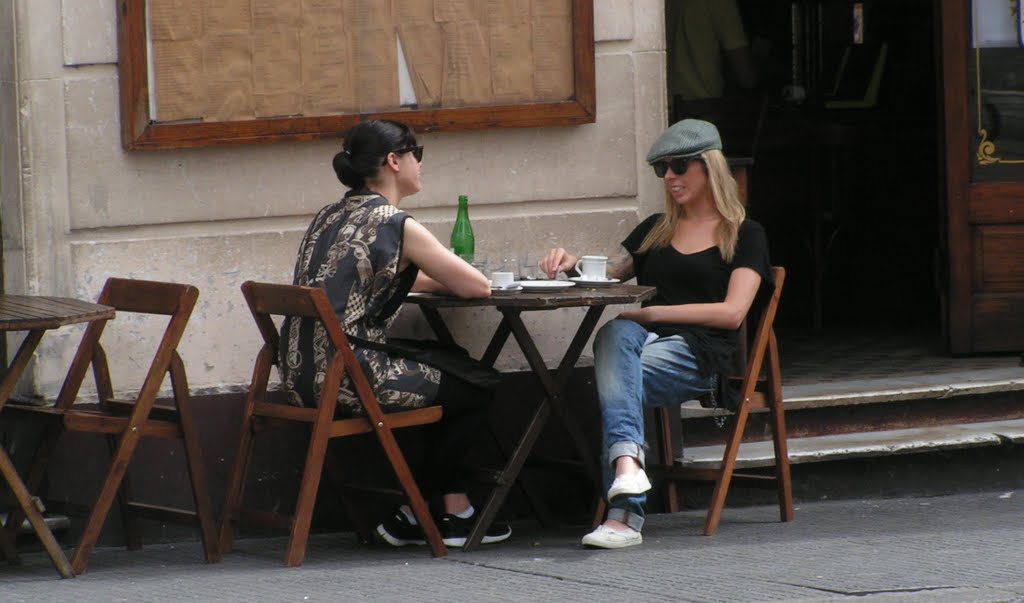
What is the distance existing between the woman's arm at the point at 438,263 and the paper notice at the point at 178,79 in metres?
1.04

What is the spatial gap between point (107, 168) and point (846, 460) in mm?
3004

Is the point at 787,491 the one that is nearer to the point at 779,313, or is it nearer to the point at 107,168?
the point at 107,168

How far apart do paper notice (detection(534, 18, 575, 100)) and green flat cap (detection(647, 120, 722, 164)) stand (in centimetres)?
46

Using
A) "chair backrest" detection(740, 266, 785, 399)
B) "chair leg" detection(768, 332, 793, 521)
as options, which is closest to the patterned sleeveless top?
"chair backrest" detection(740, 266, 785, 399)

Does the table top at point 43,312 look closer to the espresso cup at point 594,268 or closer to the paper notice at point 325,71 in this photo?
the paper notice at point 325,71

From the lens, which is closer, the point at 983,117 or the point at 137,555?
the point at 137,555

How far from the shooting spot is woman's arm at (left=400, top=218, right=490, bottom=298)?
567 centimetres

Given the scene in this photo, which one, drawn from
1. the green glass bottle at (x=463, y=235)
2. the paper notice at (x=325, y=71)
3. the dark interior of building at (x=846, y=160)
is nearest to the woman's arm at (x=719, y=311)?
the green glass bottle at (x=463, y=235)

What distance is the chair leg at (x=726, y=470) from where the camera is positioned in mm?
6027

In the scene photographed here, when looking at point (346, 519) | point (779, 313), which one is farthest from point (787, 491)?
→ point (779, 313)

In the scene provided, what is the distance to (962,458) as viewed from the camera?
6.73 m

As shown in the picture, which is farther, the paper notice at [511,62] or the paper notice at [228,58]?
the paper notice at [511,62]

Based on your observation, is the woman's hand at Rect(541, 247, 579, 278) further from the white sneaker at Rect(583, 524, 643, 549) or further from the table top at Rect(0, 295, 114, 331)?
the table top at Rect(0, 295, 114, 331)

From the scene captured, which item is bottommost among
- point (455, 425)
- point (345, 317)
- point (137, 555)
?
point (137, 555)
